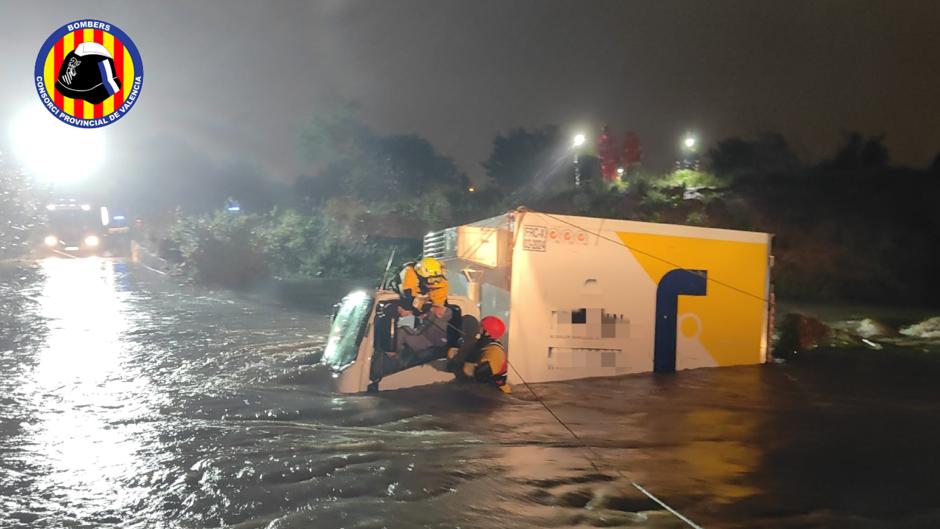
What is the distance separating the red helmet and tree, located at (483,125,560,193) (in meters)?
52.7

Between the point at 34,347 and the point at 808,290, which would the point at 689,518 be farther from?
the point at 808,290

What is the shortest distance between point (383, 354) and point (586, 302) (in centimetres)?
313

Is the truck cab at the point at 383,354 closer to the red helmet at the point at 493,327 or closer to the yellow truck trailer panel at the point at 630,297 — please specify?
the red helmet at the point at 493,327

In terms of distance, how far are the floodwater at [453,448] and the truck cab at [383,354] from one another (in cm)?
19

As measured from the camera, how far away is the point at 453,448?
22.6 ft

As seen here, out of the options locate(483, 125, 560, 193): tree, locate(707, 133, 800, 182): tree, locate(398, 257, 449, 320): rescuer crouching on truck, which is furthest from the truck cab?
locate(483, 125, 560, 193): tree

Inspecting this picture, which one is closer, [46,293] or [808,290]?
[46,293]

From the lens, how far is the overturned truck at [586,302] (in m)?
8.73

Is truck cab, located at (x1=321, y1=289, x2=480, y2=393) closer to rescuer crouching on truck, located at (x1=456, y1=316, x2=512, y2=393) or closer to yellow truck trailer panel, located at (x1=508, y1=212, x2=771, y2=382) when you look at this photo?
rescuer crouching on truck, located at (x1=456, y1=316, x2=512, y2=393)

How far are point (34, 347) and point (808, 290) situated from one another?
28600 millimetres

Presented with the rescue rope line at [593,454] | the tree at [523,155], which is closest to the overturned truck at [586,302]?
the rescue rope line at [593,454]

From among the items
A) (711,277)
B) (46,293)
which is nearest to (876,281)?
(711,277)

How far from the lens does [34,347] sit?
13.9 meters

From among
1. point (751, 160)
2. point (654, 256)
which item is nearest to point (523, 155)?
point (751, 160)
